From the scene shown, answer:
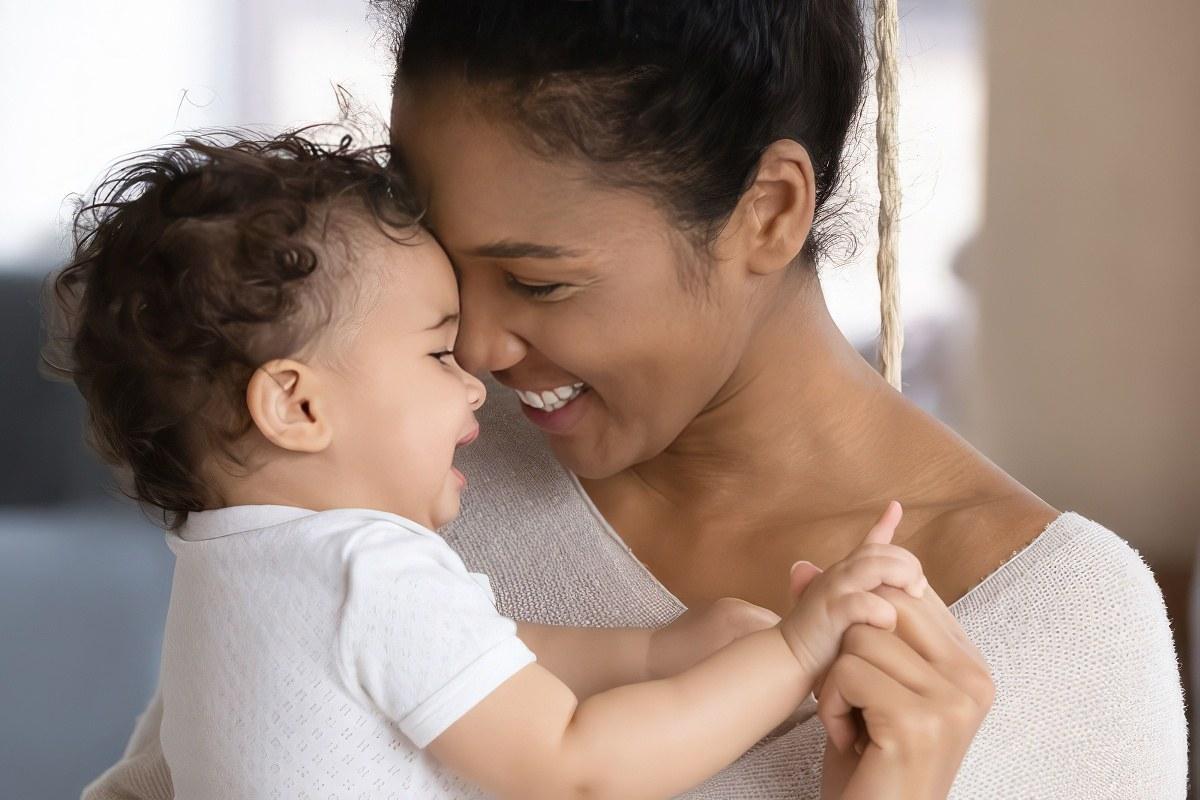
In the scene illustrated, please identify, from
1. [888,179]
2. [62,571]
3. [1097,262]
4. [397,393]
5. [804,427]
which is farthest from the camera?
[62,571]

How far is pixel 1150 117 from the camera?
3.09 metres

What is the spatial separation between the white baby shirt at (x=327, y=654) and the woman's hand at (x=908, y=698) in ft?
0.73

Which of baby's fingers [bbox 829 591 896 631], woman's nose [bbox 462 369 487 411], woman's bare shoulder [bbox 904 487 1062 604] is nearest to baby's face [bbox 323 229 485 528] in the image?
woman's nose [bbox 462 369 487 411]

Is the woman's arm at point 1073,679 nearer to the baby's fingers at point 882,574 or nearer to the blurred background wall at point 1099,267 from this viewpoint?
the baby's fingers at point 882,574

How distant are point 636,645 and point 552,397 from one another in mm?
265

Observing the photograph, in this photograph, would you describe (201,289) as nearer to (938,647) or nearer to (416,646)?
(416,646)

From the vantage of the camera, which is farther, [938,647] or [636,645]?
[636,645]

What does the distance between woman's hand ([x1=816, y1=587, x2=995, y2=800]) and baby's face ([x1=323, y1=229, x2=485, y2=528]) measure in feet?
1.09

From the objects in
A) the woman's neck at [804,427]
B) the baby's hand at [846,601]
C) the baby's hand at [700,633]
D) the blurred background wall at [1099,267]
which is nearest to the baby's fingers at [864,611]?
the baby's hand at [846,601]

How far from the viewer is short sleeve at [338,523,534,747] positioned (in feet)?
2.98

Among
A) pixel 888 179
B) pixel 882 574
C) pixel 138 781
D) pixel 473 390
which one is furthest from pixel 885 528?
pixel 138 781

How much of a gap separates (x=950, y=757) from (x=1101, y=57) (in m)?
2.51

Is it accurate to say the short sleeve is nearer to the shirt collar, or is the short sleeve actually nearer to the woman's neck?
the shirt collar

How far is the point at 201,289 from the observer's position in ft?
3.24
